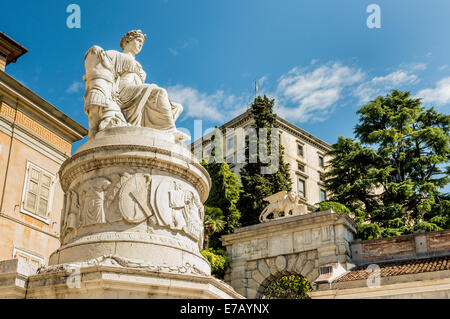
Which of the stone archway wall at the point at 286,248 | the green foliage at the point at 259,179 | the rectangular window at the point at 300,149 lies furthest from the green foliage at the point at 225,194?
the rectangular window at the point at 300,149

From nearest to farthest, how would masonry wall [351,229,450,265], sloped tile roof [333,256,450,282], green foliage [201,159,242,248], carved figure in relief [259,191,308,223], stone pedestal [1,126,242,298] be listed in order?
stone pedestal [1,126,242,298]
sloped tile roof [333,256,450,282]
masonry wall [351,229,450,265]
carved figure in relief [259,191,308,223]
green foliage [201,159,242,248]

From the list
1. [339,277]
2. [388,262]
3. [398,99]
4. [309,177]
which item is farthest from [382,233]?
[309,177]

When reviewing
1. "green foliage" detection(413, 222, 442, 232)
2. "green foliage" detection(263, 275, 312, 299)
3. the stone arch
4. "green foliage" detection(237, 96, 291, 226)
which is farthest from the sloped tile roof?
"green foliage" detection(237, 96, 291, 226)

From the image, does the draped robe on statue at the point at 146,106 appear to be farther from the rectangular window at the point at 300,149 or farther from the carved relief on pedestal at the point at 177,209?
the rectangular window at the point at 300,149

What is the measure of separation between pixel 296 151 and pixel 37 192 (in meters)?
32.7

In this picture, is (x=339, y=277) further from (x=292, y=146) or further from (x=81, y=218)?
(x=292, y=146)

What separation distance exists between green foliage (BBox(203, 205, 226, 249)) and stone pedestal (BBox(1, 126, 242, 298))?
66.2 feet

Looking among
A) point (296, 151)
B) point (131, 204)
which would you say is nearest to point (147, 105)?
point (131, 204)

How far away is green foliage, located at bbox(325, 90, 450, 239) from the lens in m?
28.3

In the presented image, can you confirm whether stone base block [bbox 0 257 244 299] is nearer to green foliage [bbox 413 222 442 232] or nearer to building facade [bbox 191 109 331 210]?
green foliage [bbox 413 222 442 232]

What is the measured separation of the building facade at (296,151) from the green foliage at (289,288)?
1744cm

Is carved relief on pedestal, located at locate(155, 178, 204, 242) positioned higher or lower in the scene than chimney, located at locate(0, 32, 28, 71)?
lower

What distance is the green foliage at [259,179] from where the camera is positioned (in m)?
36.6

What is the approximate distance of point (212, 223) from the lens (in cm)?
3072
